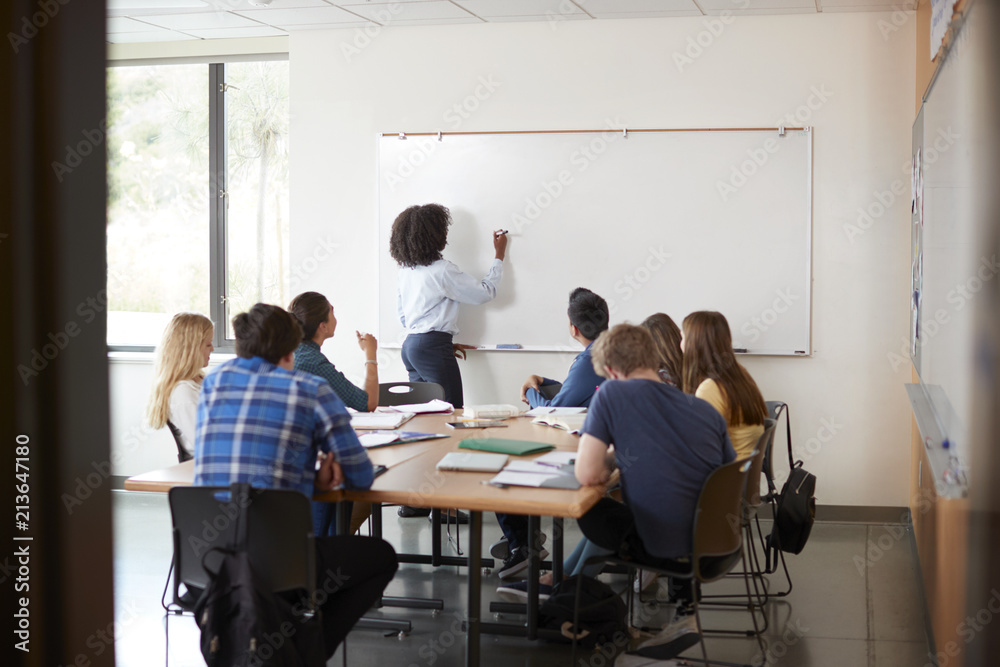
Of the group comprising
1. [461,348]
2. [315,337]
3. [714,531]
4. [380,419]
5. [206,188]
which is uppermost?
[206,188]

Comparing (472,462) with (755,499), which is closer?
(472,462)

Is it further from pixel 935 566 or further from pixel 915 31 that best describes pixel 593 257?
pixel 935 566

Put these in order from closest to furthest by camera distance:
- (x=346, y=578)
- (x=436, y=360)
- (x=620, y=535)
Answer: (x=346, y=578) < (x=620, y=535) < (x=436, y=360)

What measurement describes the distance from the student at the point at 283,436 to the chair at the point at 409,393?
5.97 feet

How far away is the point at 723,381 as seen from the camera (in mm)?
3354

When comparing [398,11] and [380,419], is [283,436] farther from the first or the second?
[398,11]

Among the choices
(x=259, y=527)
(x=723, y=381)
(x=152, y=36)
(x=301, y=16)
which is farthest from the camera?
(x=152, y=36)

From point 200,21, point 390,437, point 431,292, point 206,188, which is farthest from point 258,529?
point 206,188

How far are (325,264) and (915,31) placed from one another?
3610 mm

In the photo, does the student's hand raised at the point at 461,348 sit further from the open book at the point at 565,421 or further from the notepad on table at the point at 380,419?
the open book at the point at 565,421

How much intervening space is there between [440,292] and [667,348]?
5.54 feet

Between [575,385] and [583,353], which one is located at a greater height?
[583,353]

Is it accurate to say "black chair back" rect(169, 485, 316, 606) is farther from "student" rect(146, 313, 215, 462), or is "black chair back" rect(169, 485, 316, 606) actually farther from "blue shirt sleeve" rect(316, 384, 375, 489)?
"student" rect(146, 313, 215, 462)

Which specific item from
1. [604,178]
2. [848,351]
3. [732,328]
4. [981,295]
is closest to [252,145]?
[604,178]
